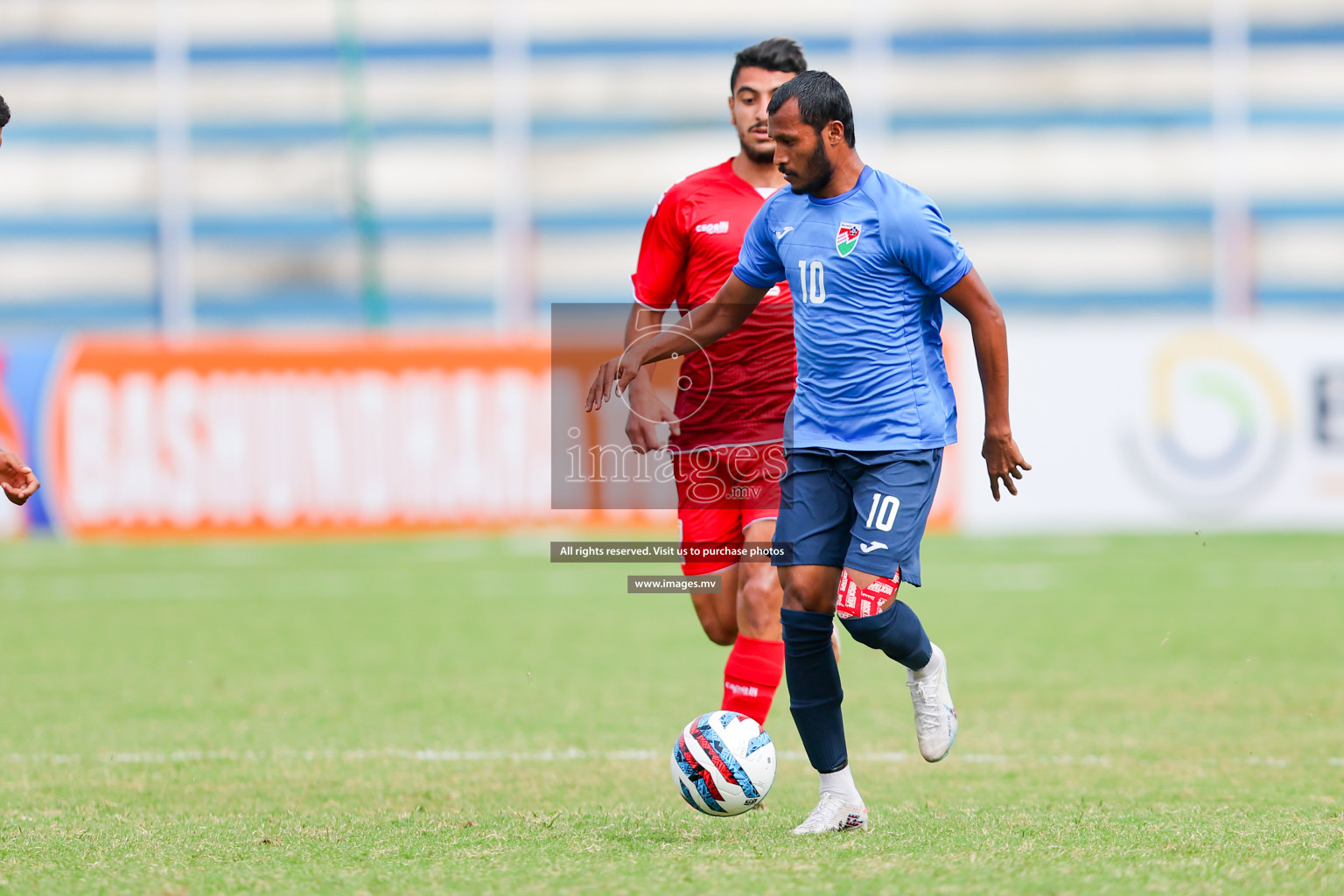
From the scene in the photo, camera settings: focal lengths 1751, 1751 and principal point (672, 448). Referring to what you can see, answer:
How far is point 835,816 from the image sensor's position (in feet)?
17.7

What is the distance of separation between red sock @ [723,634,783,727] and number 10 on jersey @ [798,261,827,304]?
4.52 feet

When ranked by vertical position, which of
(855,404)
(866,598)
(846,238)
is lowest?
(866,598)

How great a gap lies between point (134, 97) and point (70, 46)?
1.50 metres

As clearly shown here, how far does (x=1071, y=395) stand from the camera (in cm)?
1598

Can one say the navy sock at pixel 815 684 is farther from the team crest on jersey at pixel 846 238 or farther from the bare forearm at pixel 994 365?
the team crest on jersey at pixel 846 238

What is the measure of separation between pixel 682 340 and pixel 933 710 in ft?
4.99

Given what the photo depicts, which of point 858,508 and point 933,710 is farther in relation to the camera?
point 933,710

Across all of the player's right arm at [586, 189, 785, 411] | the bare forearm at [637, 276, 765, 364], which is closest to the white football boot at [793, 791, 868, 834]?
the player's right arm at [586, 189, 785, 411]

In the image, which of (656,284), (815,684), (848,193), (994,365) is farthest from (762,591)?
(848,193)

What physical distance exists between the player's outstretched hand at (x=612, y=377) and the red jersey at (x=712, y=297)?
18.2 inches

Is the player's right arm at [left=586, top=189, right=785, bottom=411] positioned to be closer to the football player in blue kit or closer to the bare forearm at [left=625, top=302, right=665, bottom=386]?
the football player in blue kit

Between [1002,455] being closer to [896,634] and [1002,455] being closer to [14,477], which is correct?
[896,634]

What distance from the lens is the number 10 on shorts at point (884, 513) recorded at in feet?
17.7

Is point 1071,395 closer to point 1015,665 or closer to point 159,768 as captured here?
point 1015,665
